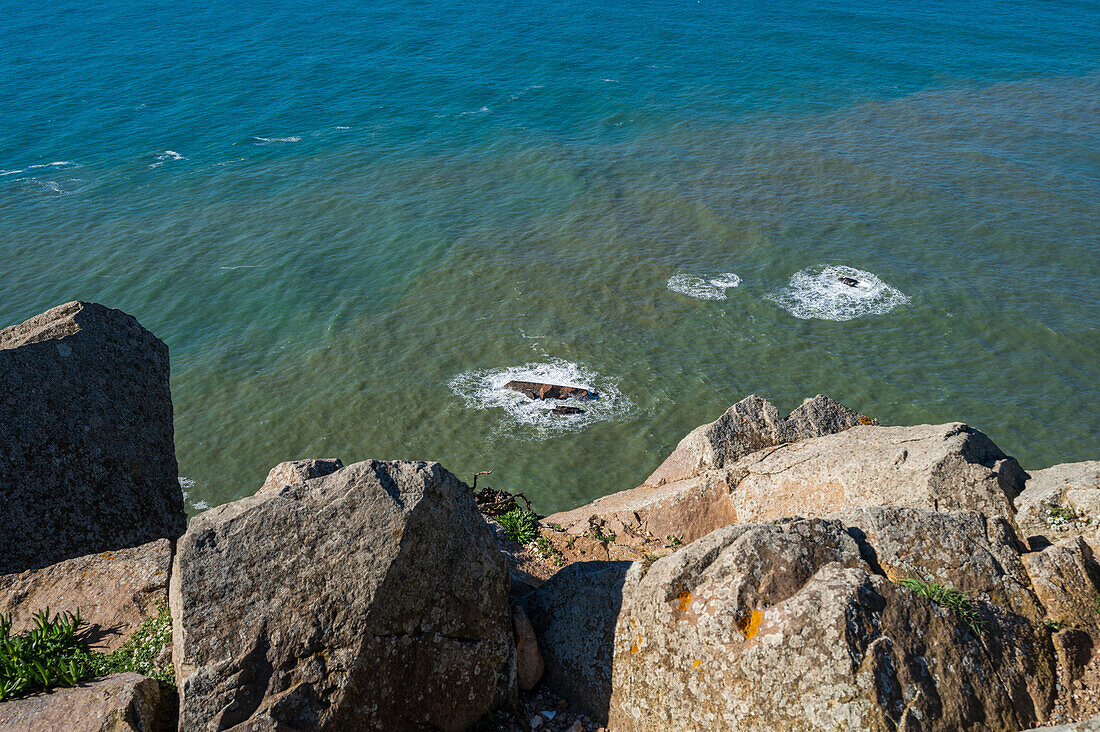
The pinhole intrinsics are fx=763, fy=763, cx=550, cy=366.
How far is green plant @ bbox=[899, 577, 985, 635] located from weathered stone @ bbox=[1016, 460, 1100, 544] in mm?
2540

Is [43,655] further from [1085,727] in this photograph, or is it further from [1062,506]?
[1062,506]

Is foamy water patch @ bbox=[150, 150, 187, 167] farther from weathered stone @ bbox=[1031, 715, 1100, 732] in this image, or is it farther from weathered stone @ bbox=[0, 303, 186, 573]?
weathered stone @ bbox=[1031, 715, 1100, 732]

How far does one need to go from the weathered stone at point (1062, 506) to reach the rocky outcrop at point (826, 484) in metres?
0.27

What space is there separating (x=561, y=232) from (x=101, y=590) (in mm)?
38645

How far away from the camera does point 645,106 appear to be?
6706cm

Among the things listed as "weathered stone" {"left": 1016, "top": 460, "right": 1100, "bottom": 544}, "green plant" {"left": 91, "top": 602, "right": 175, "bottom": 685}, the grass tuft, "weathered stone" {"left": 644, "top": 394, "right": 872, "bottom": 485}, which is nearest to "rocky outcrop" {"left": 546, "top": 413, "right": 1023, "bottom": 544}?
"weathered stone" {"left": 644, "top": 394, "right": 872, "bottom": 485}

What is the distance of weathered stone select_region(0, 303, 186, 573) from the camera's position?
980 centimetres

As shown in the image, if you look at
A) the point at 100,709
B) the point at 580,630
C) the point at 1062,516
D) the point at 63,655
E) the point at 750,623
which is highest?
the point at 750,623

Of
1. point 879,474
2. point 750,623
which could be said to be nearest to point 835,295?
point 879,474

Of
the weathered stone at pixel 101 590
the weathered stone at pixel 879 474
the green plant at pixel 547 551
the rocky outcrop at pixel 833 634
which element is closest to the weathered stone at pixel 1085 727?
the rocky outcrop at pixel 833 634

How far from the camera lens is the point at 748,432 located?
1401cm

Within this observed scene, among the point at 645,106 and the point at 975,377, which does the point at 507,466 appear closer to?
the point at 975,377

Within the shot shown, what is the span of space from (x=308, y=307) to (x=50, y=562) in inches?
1217

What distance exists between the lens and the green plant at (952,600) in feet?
23.5
